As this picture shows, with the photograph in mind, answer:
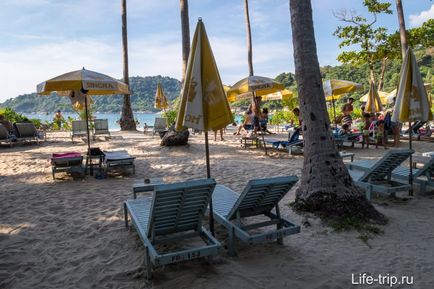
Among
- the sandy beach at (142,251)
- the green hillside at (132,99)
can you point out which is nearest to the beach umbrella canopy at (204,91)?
the sandy beach at (142,251)

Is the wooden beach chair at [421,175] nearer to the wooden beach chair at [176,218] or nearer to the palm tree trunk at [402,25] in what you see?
the wooden beach chair at [176,218]

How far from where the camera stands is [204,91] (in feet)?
11.9

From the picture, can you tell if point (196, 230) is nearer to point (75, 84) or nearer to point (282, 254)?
point (282, 254)

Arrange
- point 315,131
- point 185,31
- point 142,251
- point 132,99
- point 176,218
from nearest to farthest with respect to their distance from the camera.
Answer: point 176,218 → point 142,251 → point 315,131 → point 185,31 → point 132,99

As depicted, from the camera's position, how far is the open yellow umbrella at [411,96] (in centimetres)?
587

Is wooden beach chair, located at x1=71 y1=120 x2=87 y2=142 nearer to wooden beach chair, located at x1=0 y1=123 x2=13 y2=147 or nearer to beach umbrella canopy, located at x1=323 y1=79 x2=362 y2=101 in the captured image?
wooden beach chair, located at x1=0 y1=123 x2=13 y2=147

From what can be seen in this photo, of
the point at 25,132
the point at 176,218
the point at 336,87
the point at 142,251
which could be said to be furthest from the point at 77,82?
the point at 336,87

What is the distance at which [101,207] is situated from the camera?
5500 millimetres

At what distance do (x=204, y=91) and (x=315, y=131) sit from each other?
1.94 m

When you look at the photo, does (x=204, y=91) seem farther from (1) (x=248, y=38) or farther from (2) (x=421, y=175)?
(1) (x=248, y=38)

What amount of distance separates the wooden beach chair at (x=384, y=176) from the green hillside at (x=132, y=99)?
283ft

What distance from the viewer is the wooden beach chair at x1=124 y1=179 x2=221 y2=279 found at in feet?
9.96

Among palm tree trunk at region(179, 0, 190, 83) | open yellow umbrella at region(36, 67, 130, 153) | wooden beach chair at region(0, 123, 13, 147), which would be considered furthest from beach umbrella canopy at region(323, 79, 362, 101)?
wooden beach chair at region(0, 123, 13, 147)

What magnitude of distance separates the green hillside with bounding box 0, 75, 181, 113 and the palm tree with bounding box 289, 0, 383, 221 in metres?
86.6
